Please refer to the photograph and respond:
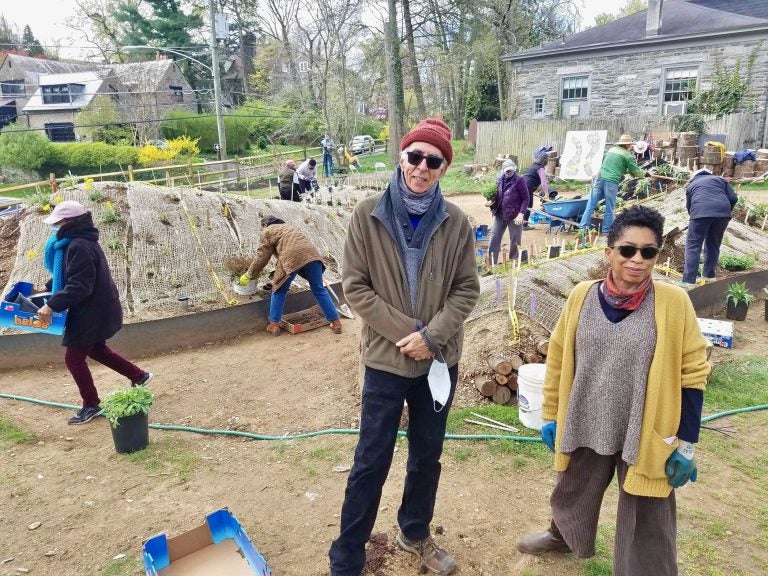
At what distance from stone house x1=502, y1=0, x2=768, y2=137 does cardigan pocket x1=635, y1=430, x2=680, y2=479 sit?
64.0ft

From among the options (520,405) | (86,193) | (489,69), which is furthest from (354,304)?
(489,69)

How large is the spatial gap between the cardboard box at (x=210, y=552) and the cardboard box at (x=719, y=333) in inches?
200

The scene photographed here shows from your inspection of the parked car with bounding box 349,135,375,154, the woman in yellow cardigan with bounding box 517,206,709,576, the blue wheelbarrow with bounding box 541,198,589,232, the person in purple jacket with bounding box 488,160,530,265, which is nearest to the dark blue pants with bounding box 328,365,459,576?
the woman in yellow cardigan with bounding box 517,206,709,576

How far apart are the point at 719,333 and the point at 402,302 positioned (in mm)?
4913

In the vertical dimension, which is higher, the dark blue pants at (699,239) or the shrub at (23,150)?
the shrub at (23,150)

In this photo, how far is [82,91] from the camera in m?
33.8

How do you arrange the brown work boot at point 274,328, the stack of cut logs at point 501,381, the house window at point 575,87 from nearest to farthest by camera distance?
the stack of cut logs at point 501,381 → the brown work boot at point 274,328 → the house window at point 575,87

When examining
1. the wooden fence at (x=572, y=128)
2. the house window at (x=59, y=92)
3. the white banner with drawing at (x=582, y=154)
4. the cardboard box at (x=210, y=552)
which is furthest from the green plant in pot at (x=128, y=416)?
the house window at (x=59, y=92)

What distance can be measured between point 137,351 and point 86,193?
2891mm

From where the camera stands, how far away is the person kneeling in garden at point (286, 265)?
643cm

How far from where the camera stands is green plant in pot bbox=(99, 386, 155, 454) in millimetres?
3836

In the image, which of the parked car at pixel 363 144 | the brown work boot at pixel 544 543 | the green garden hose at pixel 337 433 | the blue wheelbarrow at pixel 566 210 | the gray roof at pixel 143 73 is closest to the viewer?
the brown work boot at pixel 544 543

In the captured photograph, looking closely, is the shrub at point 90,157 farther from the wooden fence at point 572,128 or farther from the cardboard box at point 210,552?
the cardboard box at point 210,552

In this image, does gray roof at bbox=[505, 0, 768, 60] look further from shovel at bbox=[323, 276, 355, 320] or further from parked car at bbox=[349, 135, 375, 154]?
shovel at bbox=[323, 276, 355, 320]
